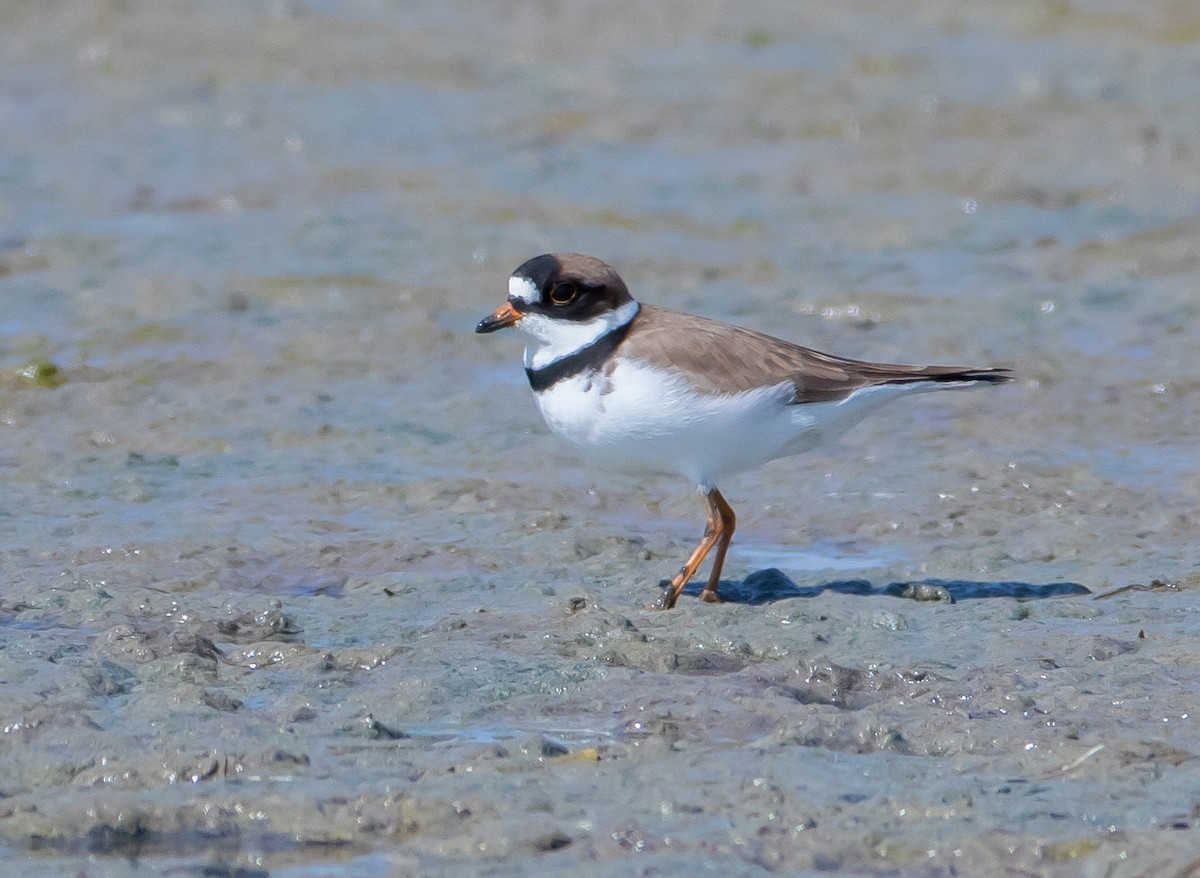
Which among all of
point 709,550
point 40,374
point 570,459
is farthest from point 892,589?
point 40,374

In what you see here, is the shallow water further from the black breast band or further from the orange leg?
the black breast band

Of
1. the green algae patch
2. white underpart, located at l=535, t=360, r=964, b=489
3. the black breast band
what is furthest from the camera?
the green algae patch

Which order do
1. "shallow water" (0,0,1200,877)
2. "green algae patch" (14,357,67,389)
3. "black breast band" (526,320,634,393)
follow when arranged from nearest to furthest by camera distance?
"shallow water" (0,0,1200,877)
"black breast band" (526,320,634,393)
"green algae patch" (14,357,67,389)

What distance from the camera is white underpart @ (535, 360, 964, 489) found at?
5930mm

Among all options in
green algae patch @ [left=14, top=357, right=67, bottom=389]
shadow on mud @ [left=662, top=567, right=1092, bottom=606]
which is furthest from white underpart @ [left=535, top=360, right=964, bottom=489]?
green algae patch @ [left=14, top=357, right=67, bottom=389]

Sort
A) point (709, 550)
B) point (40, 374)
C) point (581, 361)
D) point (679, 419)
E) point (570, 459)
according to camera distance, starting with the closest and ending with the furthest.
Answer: point (679, 419)
point (581, 361)
point (709, 550)
point (570, 459)
point (40, 374)

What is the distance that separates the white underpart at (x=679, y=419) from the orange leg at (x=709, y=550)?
98mm

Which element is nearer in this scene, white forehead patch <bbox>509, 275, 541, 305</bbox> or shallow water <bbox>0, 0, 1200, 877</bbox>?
shallow water <bbox>0, 0, 1200, 877</bbox>

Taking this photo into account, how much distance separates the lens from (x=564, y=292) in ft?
20.0

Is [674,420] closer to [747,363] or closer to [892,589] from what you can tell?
[747,363]

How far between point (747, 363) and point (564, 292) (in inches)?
27.6

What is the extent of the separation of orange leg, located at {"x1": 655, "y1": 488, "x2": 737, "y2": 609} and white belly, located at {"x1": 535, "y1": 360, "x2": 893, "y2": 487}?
0.30 ft

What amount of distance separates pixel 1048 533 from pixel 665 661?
2.11m

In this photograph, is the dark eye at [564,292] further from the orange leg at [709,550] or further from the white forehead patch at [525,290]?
the orange leg at [709,550]
